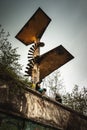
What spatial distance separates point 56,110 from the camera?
30.7ft

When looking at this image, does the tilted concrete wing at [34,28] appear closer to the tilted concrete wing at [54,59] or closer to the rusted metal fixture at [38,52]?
the rusted metal fixture at [38,52]

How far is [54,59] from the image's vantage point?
494 inches

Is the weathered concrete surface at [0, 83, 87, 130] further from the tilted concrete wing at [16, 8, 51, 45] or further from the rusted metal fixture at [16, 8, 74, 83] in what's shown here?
the tilted concrete wing at [16, 8, 51, 45]

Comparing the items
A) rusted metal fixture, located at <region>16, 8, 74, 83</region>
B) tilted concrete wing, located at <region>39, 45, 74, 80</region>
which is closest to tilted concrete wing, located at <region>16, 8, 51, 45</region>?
rusted metal fixture, located at <region>16, 8, 74, 83</region>

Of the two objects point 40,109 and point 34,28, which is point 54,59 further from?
point 40,109

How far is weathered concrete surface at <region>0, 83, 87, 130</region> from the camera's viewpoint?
24.3 ft

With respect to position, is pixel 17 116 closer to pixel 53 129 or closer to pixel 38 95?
pixel 38 95

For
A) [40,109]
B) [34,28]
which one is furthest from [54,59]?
[40,109]

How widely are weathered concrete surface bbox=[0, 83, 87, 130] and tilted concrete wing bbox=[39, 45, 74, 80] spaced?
3214mm

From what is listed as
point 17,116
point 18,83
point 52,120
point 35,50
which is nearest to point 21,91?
point 18,83

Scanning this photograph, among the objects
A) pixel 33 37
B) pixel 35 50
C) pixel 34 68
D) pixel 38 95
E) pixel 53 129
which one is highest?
pixel 33 37

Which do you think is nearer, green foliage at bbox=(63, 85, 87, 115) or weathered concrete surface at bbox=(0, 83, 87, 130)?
weathered concrete surface at bbox=(0, 83, 87, 130)

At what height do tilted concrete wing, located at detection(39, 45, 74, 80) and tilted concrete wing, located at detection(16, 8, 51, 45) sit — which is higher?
tilted concrete wing, located at detection(16, 8, 51, 45)

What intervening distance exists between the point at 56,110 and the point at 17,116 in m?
2.29
